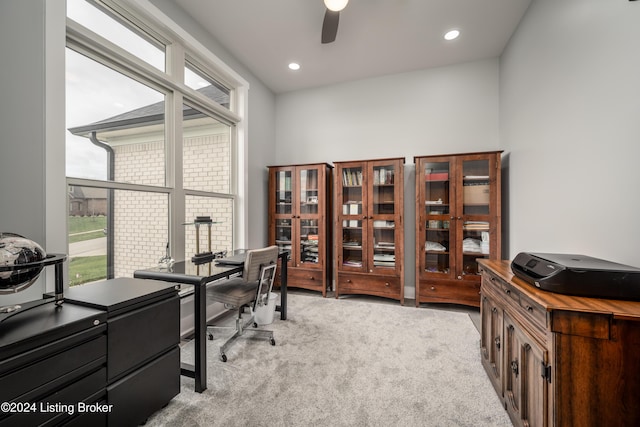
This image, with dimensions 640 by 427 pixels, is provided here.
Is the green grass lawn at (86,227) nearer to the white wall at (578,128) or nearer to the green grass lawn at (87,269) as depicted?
the green grass lawn at (87,269)

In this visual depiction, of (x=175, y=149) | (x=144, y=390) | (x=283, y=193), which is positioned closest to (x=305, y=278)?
(x=283, y=193)

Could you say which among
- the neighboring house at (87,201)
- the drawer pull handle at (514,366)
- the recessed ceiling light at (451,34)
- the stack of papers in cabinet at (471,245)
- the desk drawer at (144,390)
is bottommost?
the desk drawer at (144,390)

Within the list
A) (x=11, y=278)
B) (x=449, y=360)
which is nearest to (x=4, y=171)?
(x=11, y=278)

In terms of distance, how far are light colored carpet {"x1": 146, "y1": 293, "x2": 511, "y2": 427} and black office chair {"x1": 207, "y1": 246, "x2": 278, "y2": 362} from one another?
0.33 feet

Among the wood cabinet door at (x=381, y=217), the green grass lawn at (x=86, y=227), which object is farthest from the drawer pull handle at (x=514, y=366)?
the green grass lawn at (x=86, y=227)

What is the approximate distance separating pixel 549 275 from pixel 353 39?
2.99 m

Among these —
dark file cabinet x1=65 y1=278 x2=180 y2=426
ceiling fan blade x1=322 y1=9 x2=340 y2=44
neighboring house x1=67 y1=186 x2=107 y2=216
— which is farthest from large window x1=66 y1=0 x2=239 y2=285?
ceiling fan blade x1=322 y1=9 x2=340 y2=44

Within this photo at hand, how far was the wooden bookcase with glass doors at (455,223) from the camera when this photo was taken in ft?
10.1

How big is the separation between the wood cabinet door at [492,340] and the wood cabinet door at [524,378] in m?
0.11

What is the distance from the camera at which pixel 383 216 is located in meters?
3.51

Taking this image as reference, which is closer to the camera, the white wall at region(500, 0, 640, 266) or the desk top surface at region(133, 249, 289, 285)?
the white wall at region(500, 0, 640, 266)

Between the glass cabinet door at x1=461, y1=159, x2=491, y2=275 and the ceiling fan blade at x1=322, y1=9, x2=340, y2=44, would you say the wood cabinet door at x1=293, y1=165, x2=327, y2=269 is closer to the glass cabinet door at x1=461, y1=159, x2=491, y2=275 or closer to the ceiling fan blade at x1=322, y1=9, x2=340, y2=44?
the ceiling fan blade at x1=322, y1=9, x2=340, y2=44

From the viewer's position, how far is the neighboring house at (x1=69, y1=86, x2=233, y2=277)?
213 centimetres

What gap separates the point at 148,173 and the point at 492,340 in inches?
125
